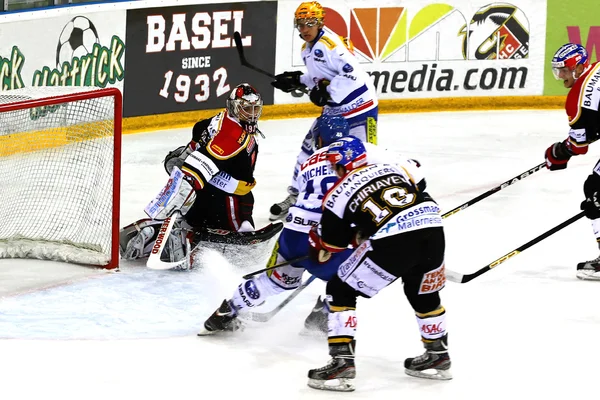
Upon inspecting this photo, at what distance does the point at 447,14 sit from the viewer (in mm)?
10133

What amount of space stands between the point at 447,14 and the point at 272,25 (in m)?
1.62

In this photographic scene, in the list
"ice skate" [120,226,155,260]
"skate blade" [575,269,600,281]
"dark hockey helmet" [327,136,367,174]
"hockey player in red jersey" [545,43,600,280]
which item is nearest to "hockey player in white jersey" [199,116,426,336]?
"dark hockey helmet" [327,136,367,174]

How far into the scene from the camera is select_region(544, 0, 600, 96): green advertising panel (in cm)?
1030

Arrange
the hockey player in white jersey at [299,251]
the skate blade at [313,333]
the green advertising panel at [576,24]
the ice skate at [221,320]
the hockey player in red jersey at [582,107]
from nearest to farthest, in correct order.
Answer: the hockey player in white jersey at [299,251] → the ice skate at [221,320] → the skate blade at [313,333] → the hockey player in red jersey at [582,107] → the green advertising panel at [576,24]

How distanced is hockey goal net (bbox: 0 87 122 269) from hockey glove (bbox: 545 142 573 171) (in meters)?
2.15

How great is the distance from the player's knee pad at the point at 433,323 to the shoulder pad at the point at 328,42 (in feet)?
8.98

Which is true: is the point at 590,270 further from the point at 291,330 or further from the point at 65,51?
the point at 65,51

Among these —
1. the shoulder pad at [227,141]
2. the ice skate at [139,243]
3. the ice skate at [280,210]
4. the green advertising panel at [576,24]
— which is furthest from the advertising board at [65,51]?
the green advertising panel at [576,24]

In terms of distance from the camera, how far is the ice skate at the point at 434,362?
438 cm

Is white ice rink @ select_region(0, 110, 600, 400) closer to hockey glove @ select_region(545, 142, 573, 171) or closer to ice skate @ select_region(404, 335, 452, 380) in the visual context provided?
ice skate @ select_region(404, 335, 452, 380)

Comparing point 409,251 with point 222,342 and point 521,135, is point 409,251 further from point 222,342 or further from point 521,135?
point 521,135

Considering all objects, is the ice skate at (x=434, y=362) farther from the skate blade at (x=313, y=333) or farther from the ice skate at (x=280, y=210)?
the ice skate at (x=280, y=210)

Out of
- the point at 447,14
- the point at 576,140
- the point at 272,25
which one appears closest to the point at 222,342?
the point at 576,140

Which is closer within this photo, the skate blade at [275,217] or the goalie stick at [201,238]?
the goalie stick at [201,238]
